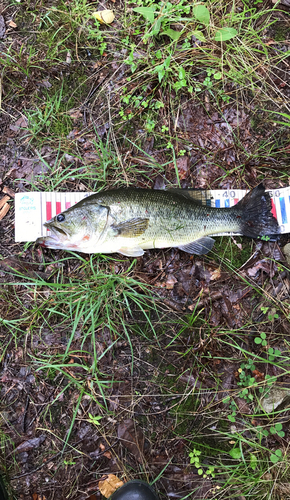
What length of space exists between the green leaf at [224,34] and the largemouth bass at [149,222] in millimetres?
1983

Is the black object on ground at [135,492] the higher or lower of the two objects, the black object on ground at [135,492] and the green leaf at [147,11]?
the lower

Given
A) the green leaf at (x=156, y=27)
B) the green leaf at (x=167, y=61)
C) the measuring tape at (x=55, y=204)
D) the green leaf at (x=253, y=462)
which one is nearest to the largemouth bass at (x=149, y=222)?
the measuring tape at (x=55, y=204)

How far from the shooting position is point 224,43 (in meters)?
4.01

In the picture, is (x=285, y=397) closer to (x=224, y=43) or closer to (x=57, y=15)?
(x=224, y=43)

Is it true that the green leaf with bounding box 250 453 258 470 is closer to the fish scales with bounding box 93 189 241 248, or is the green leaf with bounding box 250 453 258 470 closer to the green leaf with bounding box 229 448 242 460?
the green leaf with bounding box 229 448 242 460

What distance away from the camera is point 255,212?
372 centimetres

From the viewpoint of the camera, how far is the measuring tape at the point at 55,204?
3783 millimetres

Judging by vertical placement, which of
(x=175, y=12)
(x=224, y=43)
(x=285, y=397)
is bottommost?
(x=285, y=397)

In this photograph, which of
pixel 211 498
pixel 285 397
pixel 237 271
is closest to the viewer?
pixel 211 498

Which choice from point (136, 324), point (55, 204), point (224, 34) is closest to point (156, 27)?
point (224, 34)

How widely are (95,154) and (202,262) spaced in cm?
196

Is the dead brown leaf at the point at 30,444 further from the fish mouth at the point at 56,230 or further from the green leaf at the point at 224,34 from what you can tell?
the green leaf at the point at 224,34

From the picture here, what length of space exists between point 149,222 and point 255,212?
1.31 metres

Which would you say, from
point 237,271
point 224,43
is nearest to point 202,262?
point 237,271
